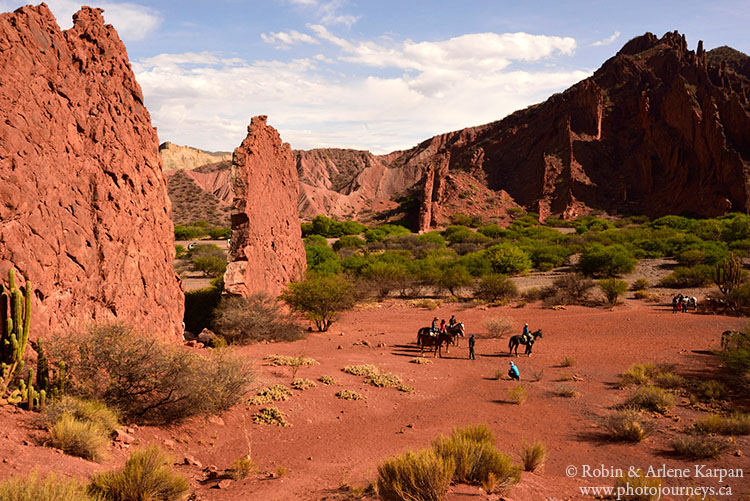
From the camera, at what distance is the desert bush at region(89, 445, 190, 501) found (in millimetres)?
4855

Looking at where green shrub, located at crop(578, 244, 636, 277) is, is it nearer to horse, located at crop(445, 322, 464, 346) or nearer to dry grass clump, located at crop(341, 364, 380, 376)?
horse, located at crop(445, 322, 464, 346)

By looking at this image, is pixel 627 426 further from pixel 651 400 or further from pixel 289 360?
pixel 289 360

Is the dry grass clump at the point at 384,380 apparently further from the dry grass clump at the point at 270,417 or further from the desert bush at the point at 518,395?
the dry grass clump at the point at 270,417

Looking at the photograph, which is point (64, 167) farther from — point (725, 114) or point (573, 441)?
point (725, 114)

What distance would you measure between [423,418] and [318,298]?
8379 mm

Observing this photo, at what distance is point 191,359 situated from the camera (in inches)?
330

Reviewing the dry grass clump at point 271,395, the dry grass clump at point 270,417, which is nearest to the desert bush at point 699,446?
the dry grass clump at point 270,417

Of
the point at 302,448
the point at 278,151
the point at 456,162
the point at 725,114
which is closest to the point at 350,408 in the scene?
the point at 302,448

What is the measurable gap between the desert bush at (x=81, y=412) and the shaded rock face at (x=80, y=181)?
150cm

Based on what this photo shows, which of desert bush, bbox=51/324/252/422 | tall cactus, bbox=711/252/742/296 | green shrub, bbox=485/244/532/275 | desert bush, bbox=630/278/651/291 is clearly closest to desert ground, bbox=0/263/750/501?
desert bush, bbox=51/324/252/422

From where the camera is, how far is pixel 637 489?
18.5ft

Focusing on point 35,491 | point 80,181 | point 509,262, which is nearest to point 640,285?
point 509,262

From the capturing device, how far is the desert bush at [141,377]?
7.16 metres

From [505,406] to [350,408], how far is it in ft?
12.0
